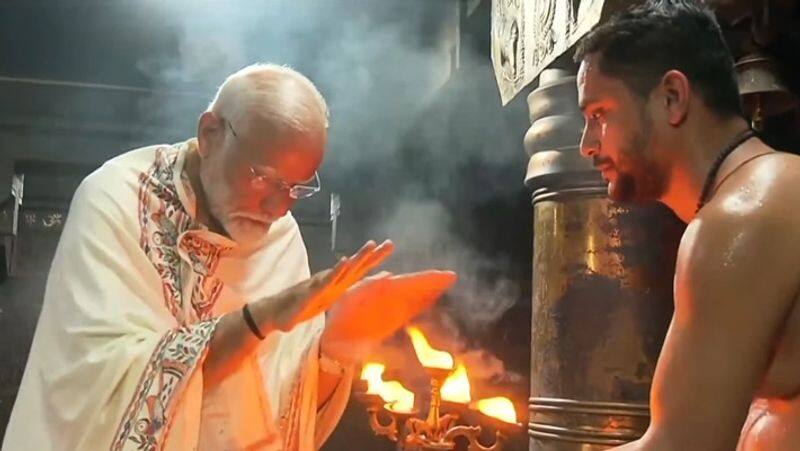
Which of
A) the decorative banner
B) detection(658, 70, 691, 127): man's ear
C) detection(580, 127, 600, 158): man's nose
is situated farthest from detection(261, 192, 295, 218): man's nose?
the decorative banner

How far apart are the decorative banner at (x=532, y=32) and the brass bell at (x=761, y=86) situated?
0.54 m

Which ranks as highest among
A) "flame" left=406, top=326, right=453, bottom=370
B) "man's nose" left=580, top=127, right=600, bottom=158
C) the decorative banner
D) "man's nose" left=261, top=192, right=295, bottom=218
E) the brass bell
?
the decorative banner

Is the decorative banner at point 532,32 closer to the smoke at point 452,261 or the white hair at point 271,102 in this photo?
the white hair at point 271,102

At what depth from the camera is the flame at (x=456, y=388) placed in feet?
14.2

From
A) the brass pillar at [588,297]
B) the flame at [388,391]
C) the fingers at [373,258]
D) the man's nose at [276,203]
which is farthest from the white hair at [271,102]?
the flame at [388,391]

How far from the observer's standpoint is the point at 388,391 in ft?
14.7

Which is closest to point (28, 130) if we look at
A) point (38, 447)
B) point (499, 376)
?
point (499, 376)

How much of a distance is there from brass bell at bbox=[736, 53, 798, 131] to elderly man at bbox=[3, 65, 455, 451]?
1.25 m

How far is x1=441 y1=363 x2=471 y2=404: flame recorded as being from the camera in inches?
170

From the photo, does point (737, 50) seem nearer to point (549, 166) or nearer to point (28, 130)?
point (549, 166)

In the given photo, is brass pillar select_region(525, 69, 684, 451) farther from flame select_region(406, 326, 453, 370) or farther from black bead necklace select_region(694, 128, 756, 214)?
black bead necklace select_region(694, 128, 756, 214)

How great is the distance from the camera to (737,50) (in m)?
3.85

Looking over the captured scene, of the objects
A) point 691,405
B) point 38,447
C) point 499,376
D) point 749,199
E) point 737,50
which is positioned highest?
point 737,50

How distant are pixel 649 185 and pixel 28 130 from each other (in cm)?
617
